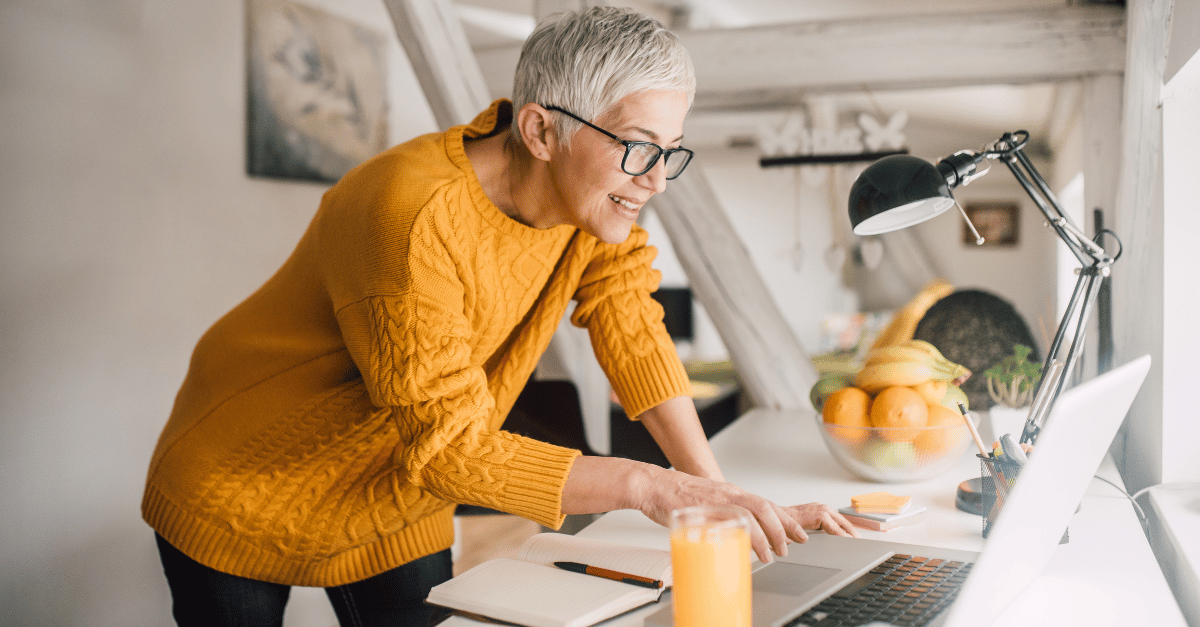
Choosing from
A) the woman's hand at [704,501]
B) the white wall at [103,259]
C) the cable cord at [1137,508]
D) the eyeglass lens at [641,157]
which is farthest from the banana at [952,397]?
the white wall at [103,259]

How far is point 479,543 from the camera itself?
10.5ft

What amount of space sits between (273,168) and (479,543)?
160 cm

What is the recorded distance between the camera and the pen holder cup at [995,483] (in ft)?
3.13

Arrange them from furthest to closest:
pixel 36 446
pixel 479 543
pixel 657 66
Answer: pixel 479 543 < pixel 36 446 < pixel 657 66

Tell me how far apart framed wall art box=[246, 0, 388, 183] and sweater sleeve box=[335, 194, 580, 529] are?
65.5 inches

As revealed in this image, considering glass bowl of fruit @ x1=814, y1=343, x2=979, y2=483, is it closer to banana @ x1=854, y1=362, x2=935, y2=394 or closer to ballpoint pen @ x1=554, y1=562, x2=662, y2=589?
banana @ x1=854, y1=362, x2=935, y2=394

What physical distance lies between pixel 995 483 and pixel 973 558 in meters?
0.13

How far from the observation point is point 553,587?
2.71ft

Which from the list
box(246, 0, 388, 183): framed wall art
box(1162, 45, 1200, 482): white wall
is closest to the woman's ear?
box(1162, 45, 1200, 482): white wall

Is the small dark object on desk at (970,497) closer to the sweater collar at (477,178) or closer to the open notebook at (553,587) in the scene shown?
the open notebook at (553,587)

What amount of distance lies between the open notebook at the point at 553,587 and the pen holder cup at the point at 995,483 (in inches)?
16.2

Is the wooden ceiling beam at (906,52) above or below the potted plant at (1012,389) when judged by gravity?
above

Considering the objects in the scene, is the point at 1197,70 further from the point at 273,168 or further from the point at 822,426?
the point at 273,168

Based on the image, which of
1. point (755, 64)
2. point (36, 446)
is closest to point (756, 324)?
point (755, 64)
